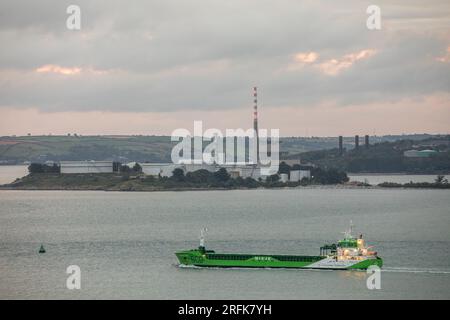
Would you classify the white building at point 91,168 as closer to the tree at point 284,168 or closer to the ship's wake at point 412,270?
the tree at point 284,168

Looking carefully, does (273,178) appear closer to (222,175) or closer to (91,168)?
(222,175)

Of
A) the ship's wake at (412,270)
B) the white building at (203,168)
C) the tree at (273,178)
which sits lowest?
the ship's wake at (412,270)

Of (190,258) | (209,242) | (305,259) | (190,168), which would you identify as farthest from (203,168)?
(305,259)

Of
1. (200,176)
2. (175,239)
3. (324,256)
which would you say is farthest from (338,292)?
(200,176)

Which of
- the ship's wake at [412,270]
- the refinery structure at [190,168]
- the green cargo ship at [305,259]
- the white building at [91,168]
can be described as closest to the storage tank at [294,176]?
the refinery structure at [190,168]

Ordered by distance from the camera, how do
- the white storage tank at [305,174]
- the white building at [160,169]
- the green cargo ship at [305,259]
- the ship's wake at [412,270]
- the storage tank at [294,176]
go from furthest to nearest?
the white storage tank at [305,174], the storage tank at [294,176], the white building at [160,169], the green cargo ship at [305,259], the ship's wake at [412,270]

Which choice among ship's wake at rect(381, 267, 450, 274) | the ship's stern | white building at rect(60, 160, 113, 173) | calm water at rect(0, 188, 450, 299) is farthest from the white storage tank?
ship's wake at rect(381, 267, 450, 274)

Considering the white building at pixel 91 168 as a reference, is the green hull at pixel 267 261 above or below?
below
